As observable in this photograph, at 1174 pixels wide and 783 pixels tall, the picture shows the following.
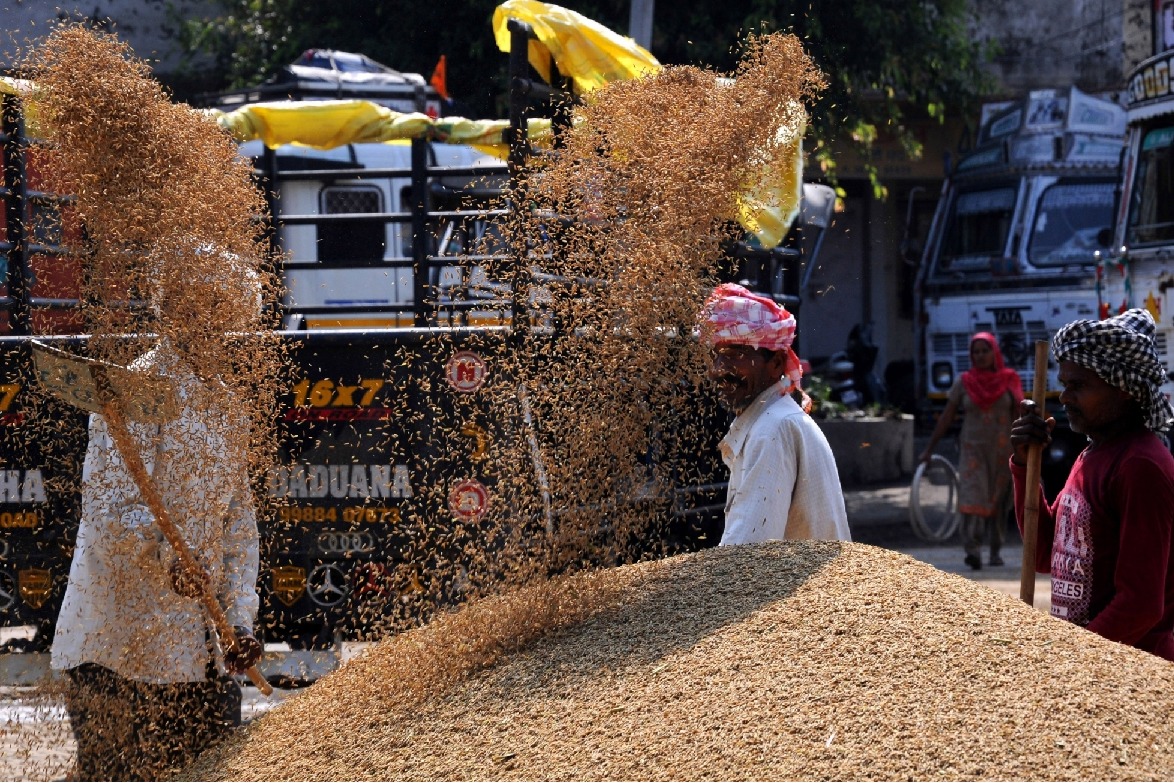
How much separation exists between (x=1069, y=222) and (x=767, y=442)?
963 cm

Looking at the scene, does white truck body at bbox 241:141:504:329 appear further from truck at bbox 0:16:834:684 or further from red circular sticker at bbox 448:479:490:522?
red circular sticker at bbox 448:479:490:522

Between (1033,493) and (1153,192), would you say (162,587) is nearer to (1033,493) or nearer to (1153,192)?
(1033,493)

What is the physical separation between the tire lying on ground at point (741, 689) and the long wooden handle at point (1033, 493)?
1.30ft

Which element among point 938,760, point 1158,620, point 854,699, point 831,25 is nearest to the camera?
point 938,760

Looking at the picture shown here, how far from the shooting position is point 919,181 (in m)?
18.4

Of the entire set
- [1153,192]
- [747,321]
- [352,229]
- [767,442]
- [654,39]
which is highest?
[654,39]

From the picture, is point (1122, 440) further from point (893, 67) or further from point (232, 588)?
point (893, 67)

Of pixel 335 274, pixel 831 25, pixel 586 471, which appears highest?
pixel 831 25

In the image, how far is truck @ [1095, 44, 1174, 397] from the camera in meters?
8.87

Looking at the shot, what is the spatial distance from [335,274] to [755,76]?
21.4 feet

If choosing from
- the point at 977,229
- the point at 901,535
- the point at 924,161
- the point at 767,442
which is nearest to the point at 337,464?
the point at 767,442

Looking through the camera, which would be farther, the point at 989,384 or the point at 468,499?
the point at 989,384

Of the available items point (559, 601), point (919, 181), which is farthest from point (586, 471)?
point (919, 181)

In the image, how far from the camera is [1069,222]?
12.3m
